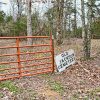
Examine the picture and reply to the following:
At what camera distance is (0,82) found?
33.7ft

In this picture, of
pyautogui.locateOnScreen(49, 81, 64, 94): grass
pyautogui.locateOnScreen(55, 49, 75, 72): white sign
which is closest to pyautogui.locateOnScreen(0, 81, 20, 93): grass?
pyautogui.locateOnScreen(49, 81, 64, 94): grass

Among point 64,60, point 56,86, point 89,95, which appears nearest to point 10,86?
point 56,86

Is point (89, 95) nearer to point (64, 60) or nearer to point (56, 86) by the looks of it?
point (56, 86)

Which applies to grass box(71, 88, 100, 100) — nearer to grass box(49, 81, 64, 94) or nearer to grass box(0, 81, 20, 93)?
grass box(49, 81, 64, 94)

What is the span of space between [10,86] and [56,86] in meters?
1.39

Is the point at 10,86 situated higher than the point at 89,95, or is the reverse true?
the point at 10,86

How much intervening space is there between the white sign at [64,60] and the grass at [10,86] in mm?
2511

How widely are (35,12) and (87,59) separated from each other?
18870mm

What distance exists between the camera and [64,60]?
41.6 ft

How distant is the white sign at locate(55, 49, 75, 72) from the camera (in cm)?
1226

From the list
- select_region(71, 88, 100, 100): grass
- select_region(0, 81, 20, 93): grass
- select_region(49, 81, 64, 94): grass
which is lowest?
select_region(71, 88, 100, 100): grass

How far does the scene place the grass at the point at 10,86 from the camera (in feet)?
30.4

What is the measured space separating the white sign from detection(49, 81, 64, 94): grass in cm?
181

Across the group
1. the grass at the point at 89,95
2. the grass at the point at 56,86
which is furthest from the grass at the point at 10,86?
the grass at the point at 89,95
